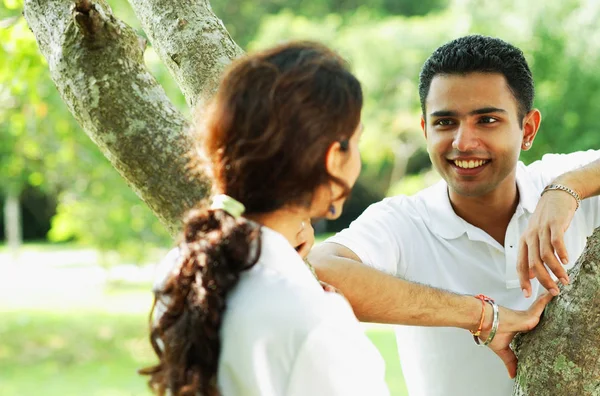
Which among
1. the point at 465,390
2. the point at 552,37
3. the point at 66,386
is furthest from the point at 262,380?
the point at 552,37

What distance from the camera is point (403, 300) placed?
2.01 m

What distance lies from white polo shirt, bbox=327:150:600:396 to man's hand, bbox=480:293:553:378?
0.28 m

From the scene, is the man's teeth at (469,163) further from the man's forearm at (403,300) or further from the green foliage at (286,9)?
the green foliage at (286,9)

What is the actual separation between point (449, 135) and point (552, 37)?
37.4 ft

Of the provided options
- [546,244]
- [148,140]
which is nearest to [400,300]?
[546,244]

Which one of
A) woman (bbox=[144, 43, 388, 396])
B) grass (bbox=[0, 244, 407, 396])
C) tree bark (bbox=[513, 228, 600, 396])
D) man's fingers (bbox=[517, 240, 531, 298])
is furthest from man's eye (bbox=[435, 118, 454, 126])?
grass (bbox=[0, 244, 407, 396])

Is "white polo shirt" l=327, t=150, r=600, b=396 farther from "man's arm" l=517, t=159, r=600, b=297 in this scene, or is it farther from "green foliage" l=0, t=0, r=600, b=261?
"green foliage" l=0, t=0, r=600, b=261

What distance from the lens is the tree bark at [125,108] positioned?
1.77 metres

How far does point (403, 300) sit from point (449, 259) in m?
0.49

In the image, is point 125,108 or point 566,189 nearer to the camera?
point 125,108

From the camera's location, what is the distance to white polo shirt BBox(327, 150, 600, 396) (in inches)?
91.1

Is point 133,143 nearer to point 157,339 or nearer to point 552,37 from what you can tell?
point 157,339

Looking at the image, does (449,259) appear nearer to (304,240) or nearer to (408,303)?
(408,303)

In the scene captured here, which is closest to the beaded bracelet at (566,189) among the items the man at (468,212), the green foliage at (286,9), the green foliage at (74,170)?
the man at (468,212)
